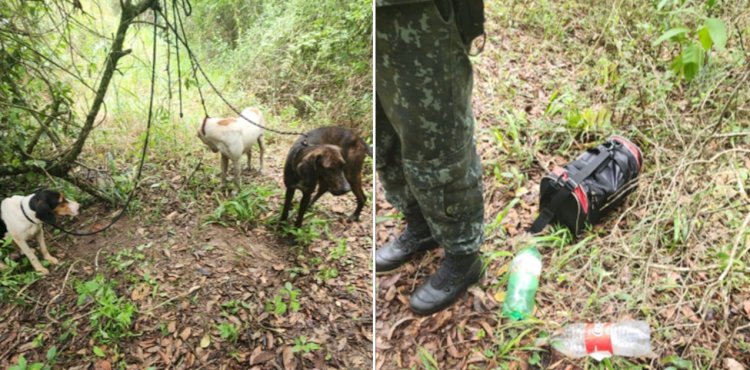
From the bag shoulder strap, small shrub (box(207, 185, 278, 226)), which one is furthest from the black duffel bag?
small shrub (box(207, 185, 278, 226))

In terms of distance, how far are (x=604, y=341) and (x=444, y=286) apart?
64cm

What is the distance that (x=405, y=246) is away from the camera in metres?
2.32

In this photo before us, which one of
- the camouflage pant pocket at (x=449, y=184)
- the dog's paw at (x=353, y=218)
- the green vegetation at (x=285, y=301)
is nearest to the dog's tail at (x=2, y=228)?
the green vegetation at (x=285, y=301)

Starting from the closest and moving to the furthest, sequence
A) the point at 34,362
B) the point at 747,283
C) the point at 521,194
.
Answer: the point at 34,362, the point at 747,283, the point at 521,194

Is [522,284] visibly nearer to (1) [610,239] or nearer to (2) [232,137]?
(1) [610,239]

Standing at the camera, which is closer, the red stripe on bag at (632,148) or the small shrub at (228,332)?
the small shrub at (228,332)

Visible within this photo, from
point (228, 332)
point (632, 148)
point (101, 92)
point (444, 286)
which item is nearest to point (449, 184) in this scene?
point (444, 286)

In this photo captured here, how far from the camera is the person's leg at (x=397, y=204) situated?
6.69ft

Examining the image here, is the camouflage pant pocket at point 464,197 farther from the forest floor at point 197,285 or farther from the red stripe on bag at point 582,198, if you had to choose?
the red stripe on bag at point 582,198

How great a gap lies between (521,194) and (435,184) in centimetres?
122

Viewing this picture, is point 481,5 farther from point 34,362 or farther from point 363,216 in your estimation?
point 34,362

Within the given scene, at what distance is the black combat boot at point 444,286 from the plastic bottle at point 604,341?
0.42 m

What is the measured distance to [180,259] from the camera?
1526 millimetres

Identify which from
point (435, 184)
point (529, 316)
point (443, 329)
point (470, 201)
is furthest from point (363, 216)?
point (529, 316)
